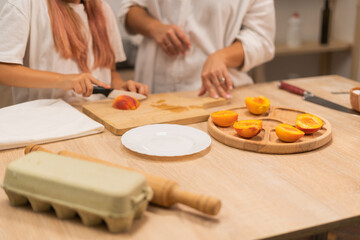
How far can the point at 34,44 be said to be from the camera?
57.1 inches

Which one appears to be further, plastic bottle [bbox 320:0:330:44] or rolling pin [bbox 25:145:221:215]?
plastic bottle [bbox 320:0:330:44]

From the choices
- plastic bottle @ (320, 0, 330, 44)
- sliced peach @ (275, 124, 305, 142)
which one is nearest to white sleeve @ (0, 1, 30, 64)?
sliced peach @ (275, 124, 305, 142)

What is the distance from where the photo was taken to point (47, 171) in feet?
2.60

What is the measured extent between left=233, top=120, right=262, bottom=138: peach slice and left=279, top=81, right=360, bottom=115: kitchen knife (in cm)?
45

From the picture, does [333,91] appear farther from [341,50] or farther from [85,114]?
[341,50]

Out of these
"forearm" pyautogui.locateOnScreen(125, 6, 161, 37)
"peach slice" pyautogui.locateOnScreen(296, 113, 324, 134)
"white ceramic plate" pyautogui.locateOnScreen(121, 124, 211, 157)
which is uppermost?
"forearm" pyautogui.locateOnScreen(125, 6, 161, 37)

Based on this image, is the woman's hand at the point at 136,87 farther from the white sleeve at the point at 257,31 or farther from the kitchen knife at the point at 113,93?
the white sleeve at the point at 257,31

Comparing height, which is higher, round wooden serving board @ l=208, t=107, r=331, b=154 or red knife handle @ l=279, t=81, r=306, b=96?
round wooden serving board @ l=208, t=107, r=331, b=154

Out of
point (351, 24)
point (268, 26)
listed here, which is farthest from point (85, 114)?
point (351, 24)

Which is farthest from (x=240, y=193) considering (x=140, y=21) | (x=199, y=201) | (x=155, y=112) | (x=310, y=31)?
(x=310, y=31)

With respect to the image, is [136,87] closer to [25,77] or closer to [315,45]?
[25,77]

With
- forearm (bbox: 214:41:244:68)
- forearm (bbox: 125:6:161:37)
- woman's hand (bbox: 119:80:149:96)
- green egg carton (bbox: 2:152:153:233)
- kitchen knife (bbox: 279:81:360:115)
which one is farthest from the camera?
forearm (bbox: 125:6:161:37)

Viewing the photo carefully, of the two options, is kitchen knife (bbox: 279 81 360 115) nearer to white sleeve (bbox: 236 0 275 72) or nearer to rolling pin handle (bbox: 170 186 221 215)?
white sleeve (bbox: 236 0 275 72)

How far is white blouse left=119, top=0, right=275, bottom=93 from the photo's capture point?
5.81 feet
